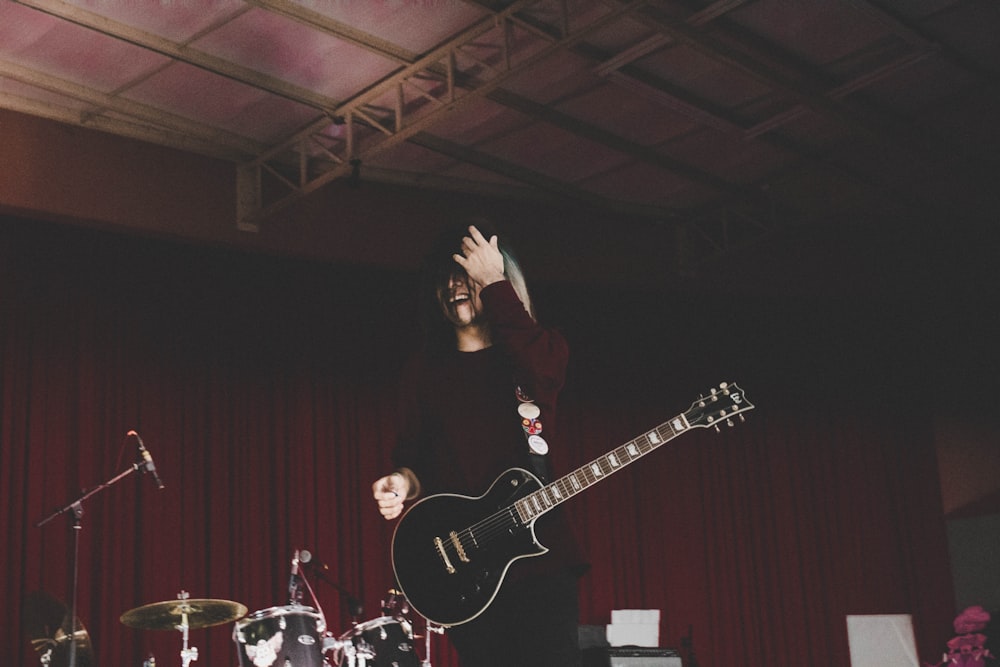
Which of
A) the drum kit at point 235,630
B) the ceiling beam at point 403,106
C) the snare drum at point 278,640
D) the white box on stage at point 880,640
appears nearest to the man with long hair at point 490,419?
the drum kit at point 235,630

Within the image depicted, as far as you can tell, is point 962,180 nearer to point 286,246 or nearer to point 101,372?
point 286,246

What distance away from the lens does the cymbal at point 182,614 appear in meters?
5.38

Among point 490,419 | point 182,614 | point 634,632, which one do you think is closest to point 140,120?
point 182,614

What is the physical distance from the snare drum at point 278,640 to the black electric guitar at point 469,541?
11.3ft

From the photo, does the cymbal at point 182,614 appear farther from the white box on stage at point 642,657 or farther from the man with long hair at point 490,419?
the man with long hair at point 490,419

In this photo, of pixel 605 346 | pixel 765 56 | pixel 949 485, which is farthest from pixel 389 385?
pixel 949 485

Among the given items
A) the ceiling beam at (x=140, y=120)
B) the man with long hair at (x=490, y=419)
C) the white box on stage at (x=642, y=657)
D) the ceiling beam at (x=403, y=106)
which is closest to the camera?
the man with long hair at (x=490, y=419)

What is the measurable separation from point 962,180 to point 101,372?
672 centimetres

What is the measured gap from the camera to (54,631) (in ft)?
17.6

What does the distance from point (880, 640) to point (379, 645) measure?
506cm

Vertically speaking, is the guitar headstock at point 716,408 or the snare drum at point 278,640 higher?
the guitar headstock at point 716,408

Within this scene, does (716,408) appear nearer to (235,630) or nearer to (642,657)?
(235,630)

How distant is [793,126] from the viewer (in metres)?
8.57

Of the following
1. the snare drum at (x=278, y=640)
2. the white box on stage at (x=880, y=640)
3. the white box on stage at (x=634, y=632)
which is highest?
the snare drum at (x=278, y=640)
